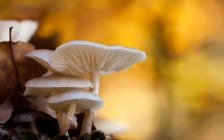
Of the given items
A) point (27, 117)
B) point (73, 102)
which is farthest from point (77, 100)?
point (27, 117)

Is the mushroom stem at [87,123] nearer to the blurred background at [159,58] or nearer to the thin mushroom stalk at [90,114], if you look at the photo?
the thin mushroom stalk at [90,114]

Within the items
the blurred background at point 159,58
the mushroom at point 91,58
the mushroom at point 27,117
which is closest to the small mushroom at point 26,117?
the mushroom at point 27,117

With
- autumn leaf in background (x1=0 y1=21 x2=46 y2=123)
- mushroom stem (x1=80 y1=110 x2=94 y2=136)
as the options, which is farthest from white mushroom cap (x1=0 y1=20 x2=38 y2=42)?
mushroom stem (x1=80 y1=110 x2=94 y2=136)

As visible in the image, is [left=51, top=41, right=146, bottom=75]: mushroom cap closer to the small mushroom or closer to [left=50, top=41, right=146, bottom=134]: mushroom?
[left=50, top=41, right=146, bottom=134]: mushroom

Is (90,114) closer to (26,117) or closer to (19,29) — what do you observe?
(26,117)

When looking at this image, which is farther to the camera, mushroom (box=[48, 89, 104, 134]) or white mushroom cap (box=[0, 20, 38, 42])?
white mushroom cap (box=[0, 20, 38, 42])

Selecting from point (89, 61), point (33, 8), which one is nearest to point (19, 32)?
point (33, 8)

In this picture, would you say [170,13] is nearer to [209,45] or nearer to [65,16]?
[209,45]
